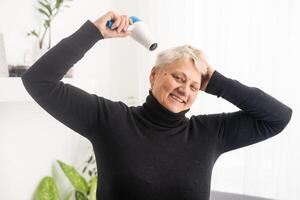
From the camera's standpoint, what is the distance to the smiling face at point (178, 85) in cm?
109

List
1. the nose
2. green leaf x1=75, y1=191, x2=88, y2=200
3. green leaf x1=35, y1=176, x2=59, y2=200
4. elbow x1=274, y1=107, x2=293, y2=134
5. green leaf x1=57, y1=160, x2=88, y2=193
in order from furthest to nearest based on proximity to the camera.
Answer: green leaf x1=75, y1=191, x2=88, y2=200
green leaf x1=57, y1=160, x2=88, y2=193
green leaf x1=35, y1=176, x2=59, y2=200
elbow x1=274, y1=107, x2=293, y2=134
the nose

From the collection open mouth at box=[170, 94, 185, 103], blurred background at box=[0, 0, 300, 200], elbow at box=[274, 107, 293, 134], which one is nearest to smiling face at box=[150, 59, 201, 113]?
open mouth at box=[170, 94, 185, 103]

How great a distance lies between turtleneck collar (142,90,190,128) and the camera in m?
1.10

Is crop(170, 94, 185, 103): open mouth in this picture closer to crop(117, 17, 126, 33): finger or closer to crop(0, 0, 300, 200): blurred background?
crop(117, 17, 126, 33): finger

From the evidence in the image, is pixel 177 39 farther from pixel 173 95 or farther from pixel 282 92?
pixel 173 95

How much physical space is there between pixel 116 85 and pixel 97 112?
1.79m

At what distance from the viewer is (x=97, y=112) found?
1044mm

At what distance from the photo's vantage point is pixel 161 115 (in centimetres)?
110

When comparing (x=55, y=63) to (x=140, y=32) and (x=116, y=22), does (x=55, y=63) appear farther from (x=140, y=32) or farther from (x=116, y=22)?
(x=140, y=32)

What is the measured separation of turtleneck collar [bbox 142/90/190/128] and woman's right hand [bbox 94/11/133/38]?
269 mm

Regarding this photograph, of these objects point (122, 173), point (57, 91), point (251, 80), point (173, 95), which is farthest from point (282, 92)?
point (57, 91)

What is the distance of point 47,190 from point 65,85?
1.30m

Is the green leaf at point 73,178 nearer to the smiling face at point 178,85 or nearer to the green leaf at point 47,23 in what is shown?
the green leaf at point 47,23

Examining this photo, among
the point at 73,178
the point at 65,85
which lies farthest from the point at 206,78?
the point at 73,178
